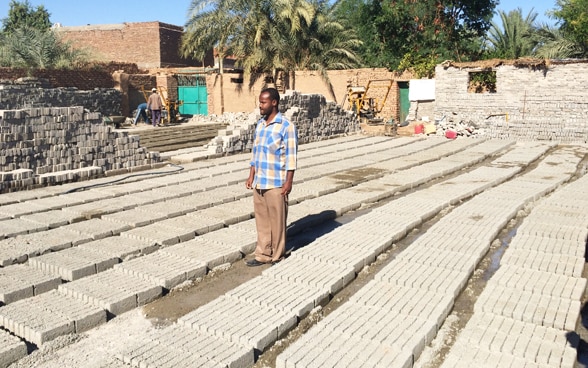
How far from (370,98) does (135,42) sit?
1553cm

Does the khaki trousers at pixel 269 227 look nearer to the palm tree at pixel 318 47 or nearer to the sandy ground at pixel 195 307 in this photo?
the sandy ground at pixel 195 307

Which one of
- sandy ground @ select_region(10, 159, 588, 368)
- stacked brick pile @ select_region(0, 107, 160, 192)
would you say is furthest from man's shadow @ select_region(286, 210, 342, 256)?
stacked brick pile @ select_region(0, 107, 160, 192)

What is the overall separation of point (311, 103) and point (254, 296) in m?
12.4

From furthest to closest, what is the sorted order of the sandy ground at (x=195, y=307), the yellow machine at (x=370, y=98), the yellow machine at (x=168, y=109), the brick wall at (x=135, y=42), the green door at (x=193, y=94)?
1. the brick wall at (x=135, y=42)
2. the green door at (x=193, y=94)
3. the yellow machine at (x=168, y=109)
4. the yellow machine at (x=370, y=98)
5. the sandy ground at (x=195, y=307)

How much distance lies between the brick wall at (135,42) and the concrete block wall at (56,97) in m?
8.81

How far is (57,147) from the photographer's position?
31.2 feet

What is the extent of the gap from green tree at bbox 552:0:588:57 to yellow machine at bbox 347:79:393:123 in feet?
23.4

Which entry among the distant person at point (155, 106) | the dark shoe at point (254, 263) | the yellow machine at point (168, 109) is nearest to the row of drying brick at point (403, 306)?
the dark shoe at point (254, 263)

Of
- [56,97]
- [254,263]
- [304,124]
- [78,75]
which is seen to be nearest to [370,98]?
[304,124]

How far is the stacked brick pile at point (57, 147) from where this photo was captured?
8.82 meters

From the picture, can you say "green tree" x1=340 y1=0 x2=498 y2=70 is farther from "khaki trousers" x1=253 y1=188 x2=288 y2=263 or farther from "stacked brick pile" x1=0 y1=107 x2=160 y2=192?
"khaki trousers" x1=253 y1=188 x2=288 y2=263

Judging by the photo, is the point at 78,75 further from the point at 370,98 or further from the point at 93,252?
the point at 93,252

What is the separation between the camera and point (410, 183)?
8.80m

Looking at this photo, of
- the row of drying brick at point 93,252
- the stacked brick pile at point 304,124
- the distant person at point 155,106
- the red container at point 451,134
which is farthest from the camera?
the distant person at point 155,106
